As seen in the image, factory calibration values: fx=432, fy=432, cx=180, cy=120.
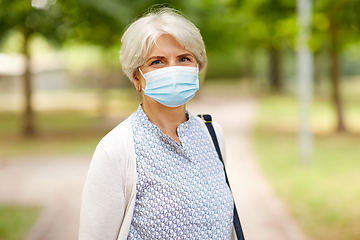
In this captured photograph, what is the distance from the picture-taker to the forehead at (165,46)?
72.9 inches

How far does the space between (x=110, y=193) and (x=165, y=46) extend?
66 cm

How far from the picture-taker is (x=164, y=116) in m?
1.98

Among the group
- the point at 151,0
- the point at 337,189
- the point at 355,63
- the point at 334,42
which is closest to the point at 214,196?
the point at 337,189

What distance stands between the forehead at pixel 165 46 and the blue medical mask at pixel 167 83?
8 cm

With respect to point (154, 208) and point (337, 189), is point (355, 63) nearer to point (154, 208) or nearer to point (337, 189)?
point (337, 189)

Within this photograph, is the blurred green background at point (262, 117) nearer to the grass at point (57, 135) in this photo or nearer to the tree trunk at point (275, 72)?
the grass at point (57, 135)

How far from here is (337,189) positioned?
7543 mm

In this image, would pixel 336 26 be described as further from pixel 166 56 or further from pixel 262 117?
pixel 166 56

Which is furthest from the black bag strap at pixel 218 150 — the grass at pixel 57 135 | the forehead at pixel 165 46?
the grass at pixel 57 135

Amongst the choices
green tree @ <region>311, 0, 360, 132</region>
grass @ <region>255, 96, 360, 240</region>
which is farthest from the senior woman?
green tree @ <region>311, 0, 360, 132</region>

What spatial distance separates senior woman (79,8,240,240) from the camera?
68.8 inches

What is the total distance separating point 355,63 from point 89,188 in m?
65.6

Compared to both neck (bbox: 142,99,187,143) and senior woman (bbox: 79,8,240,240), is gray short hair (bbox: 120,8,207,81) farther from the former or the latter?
neck (bbox: 142,99,187,143)

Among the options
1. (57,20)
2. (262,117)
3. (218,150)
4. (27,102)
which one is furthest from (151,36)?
(262,117)
